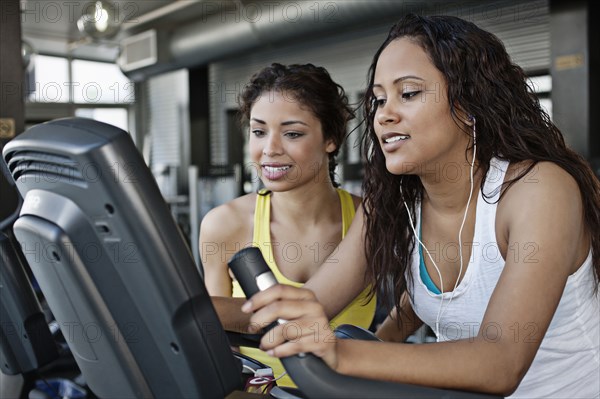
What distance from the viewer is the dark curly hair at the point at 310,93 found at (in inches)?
73.9

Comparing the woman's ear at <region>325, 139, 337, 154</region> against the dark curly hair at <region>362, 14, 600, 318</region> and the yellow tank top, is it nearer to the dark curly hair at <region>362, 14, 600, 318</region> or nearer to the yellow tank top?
the yellow tank top

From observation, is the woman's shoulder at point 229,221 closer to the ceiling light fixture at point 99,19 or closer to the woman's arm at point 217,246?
the woman's arm at point 217,246

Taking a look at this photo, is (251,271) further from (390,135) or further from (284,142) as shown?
(284,142)

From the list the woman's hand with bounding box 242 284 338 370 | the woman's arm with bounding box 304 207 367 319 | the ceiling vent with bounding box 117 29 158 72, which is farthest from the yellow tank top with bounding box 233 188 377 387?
the ceiling vent with bounding box 117 29 158 72

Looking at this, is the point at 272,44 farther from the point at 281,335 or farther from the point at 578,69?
the point at 281,335

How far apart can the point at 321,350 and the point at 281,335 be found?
0.06 metres

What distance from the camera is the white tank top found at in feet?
3.93

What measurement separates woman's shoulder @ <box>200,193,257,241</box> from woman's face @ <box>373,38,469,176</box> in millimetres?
773

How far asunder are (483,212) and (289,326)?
582 mm

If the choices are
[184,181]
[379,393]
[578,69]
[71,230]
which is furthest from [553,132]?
[184,181]

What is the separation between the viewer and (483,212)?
1223 mm

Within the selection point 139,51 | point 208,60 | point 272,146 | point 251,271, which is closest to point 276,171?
point 272,146

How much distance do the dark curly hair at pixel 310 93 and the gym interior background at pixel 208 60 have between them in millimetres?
363

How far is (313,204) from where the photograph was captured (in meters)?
1.91
